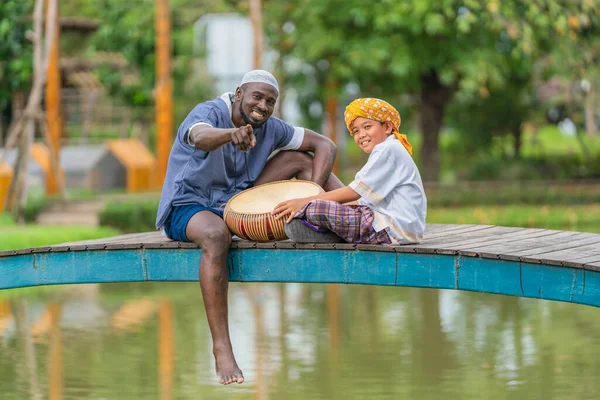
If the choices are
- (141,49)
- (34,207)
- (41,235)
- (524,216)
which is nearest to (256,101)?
(41,235)

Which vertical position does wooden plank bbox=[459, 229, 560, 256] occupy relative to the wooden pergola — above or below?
below

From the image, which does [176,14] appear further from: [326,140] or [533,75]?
[326,140]

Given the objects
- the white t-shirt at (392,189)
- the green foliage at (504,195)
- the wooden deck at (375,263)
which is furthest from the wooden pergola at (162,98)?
the white t-shirt at (392,189)

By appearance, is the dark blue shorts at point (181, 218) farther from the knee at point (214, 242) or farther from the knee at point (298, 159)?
the knee at point (298, 159)

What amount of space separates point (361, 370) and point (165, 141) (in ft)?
37.1

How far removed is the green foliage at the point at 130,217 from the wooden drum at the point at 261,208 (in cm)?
891

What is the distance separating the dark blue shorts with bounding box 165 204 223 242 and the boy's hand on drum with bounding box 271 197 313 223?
39 centimetres

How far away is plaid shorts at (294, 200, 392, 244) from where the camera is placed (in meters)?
5.96

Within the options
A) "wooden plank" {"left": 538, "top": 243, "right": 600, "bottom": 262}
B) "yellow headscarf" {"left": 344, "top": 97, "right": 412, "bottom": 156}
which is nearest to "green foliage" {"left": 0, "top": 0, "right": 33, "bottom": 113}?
"yellow headscarf" {"left": 344, "top": 97, "right": 412, "bottom": 156}

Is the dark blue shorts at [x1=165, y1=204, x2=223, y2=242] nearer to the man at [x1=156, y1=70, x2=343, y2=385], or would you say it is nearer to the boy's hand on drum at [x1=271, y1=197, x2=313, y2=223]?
the man at [x1=156, y1=70, x2=343, y2=385]

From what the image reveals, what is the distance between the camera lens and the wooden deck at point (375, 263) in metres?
5.69

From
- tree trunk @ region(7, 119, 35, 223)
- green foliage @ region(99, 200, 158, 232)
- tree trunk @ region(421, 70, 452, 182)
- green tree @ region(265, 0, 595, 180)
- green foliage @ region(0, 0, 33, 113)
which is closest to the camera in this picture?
tree trunk @ region(7, 119, 35, 223)

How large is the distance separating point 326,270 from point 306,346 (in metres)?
2.52

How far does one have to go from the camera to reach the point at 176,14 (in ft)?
70.6
